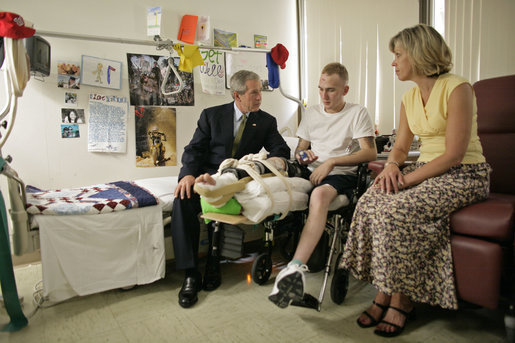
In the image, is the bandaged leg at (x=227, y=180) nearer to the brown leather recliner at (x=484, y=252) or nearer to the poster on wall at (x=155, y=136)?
the brown leather recliner at (x=484, y=252)

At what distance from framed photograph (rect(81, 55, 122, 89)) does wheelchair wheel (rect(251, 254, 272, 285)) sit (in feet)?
5.69

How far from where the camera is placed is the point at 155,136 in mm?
2668

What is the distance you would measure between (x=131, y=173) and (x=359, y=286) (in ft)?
6.11

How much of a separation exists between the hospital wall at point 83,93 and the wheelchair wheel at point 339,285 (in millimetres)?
1723

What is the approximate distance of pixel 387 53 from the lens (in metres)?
2.78

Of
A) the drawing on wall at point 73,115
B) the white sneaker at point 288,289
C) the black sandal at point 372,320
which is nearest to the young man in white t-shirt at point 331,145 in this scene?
the white sneaker at point 288,289

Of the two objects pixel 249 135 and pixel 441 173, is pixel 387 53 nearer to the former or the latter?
pixel 249 135

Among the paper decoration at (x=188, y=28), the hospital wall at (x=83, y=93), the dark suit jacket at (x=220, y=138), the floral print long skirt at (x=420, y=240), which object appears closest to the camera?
the floral print long skirt at (x=420, y=240)

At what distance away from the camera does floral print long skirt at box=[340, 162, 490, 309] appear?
1265 mm

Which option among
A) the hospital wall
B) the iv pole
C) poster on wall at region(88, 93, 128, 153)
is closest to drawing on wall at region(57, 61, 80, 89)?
the hospital wall

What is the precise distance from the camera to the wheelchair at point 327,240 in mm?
1561

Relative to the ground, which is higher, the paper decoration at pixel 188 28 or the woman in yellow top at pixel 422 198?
the paper decoration at pixel 188 28

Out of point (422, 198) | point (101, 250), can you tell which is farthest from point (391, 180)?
→ point (101, 250)

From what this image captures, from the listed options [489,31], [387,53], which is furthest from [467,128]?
[387,53]
